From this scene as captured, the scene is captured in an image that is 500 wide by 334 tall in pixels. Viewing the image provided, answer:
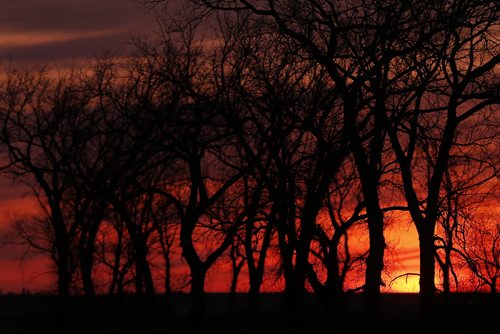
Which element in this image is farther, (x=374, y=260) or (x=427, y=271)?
(x=427, y=271)

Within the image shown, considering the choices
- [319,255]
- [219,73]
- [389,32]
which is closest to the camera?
[389,32]

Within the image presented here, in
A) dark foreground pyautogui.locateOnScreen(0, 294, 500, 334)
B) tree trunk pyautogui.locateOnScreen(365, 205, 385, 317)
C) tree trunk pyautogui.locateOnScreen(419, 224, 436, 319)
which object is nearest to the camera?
tree trunk pyautogui.locateOnScreen(365, 205, 385, 317)

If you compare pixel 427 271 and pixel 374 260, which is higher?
pixel 374 260

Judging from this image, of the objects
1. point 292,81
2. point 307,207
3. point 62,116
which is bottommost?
point 307,207

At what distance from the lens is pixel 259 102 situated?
101 ft

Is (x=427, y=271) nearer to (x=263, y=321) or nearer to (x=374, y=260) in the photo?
(x=374, y=260)

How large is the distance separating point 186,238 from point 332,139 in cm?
908

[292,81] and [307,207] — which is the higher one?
[292,81]

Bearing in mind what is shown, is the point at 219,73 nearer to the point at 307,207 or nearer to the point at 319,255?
the point at 307,207

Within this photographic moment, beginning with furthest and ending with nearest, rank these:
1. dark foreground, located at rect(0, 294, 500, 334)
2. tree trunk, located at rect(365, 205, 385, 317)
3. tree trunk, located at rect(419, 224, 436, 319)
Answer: dark foreground, located at rect(0, 294, 500, 334), tree trunk, located at rect(419, 224, 436, 319), tree trunk, located at rect(365, 205, 385, 317)

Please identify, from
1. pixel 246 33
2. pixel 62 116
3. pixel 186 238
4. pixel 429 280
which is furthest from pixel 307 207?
pixel 62 116

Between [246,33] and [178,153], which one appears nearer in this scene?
[246,33]

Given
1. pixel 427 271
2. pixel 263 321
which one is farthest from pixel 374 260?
pixel 263 321

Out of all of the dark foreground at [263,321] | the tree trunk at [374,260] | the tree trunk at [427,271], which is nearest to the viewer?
the tree trunk at [374,260]
